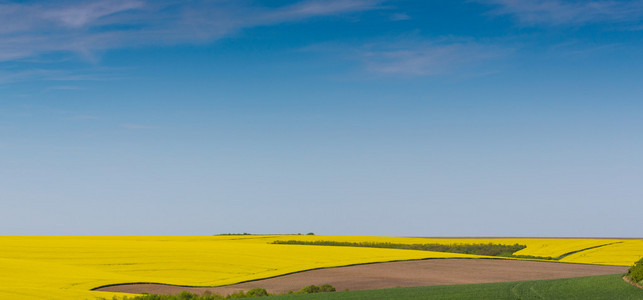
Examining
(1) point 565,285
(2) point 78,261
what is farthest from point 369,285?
(2) point 78,261

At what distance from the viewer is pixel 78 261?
4284 cm

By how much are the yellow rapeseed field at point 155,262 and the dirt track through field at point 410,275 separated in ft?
5.52

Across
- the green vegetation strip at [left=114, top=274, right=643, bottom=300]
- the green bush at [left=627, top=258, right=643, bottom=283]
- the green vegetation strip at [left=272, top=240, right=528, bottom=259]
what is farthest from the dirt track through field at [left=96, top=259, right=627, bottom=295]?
the green vegetation strip at [left=272, top=240, right=528, bottom=259]

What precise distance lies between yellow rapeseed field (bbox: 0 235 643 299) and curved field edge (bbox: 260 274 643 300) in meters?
10.9

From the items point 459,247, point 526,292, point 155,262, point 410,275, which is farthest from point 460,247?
point 526,292

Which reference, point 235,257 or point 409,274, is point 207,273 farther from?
point 409,274

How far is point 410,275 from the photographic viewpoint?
39219 millimetres

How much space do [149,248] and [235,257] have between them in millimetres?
8830

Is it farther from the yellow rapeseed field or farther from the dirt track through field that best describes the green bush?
the yellow rapeseed field

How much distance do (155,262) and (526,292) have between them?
90.6ft

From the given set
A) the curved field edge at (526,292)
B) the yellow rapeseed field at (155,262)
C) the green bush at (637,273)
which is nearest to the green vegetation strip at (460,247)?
the yellow rapeseed field at (155,262)

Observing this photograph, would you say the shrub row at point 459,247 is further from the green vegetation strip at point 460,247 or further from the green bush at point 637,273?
the green bush at point 637,273

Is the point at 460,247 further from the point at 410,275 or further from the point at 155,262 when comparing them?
the point at 155,262

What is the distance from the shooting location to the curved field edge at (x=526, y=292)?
20281 mm
